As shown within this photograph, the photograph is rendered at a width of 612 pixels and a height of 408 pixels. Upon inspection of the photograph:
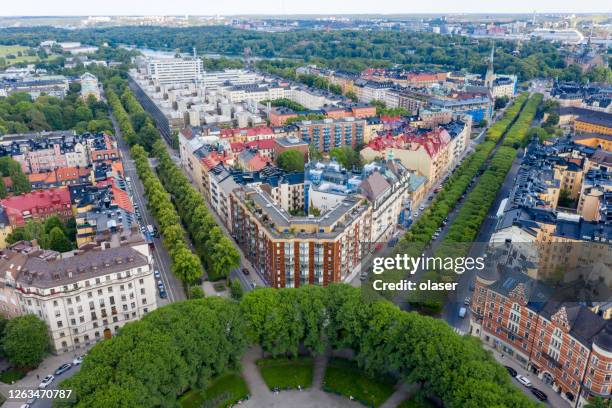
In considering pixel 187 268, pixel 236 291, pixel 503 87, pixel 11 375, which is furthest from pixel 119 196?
pixel 503 87

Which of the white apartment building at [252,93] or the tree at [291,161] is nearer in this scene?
the tree at [291,161]

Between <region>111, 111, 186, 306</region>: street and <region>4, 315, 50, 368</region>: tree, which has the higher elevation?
<region>4, 315, 50, 368</region>: tree

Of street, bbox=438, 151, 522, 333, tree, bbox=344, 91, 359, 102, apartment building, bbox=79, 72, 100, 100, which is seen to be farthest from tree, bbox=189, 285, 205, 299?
apartment building, bbox=79, 72, 100, 100

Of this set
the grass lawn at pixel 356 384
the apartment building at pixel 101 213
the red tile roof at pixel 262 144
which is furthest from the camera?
the red tile roof at pixel 262 144

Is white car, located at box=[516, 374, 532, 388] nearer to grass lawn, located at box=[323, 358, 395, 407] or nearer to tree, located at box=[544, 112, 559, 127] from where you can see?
grass lawn, located at box=[323, 358, 395, 407]

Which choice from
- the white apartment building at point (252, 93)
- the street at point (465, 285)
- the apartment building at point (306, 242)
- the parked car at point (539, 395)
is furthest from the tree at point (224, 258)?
the white apartment building at point (252, 93)

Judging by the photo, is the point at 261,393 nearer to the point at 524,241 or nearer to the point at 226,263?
the point at 226,263

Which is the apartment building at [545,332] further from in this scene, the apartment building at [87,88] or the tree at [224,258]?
the apartment building at [87,88]
